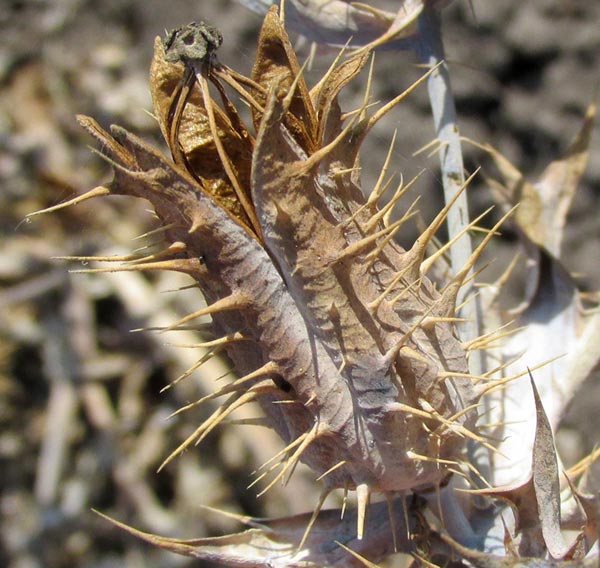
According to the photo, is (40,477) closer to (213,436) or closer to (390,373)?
(213,436)

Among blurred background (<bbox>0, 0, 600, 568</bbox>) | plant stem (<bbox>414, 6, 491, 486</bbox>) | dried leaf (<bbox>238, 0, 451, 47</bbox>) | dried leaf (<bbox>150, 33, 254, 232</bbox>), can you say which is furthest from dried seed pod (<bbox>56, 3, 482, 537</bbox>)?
blurred background (<bbox>0, 0, 600, 568</bbox>)

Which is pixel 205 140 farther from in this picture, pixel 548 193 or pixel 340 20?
pixel 548 193

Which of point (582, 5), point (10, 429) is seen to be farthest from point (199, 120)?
point (10, 429)

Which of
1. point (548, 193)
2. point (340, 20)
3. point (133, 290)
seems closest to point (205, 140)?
point (340, 20)

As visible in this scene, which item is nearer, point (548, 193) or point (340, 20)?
point (340, 20)

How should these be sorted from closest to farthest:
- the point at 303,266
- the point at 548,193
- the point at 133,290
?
the point at 303,266
the point at 548,193
the point at 133,290

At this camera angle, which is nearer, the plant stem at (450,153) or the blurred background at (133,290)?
the plant stem at (450,153)

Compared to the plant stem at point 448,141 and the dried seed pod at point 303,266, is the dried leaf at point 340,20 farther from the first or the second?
the dried seed pod at point 303,266

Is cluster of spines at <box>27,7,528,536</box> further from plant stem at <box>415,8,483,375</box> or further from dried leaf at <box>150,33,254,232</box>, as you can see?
plant stem at <box>415,8,483,375</box>

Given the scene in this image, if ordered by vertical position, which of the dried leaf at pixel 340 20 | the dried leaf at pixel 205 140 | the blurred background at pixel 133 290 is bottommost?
the blurred background at pixel 133 290

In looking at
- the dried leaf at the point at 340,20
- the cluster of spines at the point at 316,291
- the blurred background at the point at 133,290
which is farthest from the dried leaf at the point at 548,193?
the blurred background at the point at 133,290
